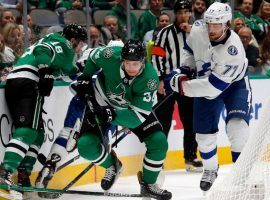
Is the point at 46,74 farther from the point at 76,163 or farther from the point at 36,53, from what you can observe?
the point at 76,163

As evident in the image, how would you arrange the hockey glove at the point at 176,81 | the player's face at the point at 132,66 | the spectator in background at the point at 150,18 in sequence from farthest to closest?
1. the spectator in background at the point at 150,18
2. the hockey glove at the point at 176,81
3. the player's face at the point at 132,66

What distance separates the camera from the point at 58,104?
544 centimetres

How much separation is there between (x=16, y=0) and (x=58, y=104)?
974mm

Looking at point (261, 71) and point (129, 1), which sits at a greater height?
point (129, 1)

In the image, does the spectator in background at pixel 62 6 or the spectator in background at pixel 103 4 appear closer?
the spectator in background at pixel 62 6

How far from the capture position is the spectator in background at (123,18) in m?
6.67

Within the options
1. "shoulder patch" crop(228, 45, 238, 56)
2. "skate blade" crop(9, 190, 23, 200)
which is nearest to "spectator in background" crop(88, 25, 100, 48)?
"shoulder patch" crop(228, 45, 238, 56)

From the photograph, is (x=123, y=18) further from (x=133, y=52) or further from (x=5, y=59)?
(x=133, y=52)

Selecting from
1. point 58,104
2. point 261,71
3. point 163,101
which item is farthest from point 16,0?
point 261,71

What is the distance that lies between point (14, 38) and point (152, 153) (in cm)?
157

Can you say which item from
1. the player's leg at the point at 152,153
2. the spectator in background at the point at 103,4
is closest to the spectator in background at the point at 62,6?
the spectator in background at the point at 103,4

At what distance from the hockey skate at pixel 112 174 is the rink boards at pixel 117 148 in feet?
1.55

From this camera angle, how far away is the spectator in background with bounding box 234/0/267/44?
7590 millimetres

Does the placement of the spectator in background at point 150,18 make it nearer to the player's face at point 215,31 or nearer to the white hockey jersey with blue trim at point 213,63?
the white hockey jersey with blue trim at point 213,63
